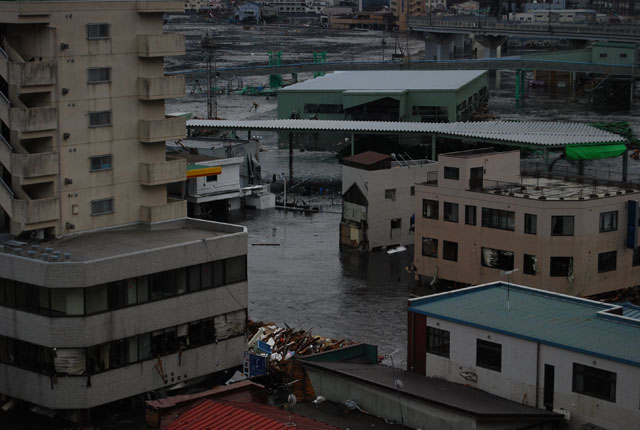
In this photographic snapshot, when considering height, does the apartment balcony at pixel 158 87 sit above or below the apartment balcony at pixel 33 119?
above

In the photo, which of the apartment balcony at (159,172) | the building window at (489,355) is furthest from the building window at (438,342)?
the apartment balcony at (159,172)

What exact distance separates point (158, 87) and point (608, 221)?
14369 millimetres

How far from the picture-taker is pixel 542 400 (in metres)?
23.9

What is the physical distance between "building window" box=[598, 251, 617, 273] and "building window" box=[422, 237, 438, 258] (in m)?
5.36

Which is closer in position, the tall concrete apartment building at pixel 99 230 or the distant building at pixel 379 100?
the tall concrete apartment building at pixel 99 230

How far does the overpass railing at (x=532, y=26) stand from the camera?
4756 inches

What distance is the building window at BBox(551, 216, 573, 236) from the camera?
119ft

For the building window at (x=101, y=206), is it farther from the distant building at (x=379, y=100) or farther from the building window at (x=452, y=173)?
the distant building at (x=379, y=100)

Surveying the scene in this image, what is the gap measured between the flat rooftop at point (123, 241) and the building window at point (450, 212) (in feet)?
33.6

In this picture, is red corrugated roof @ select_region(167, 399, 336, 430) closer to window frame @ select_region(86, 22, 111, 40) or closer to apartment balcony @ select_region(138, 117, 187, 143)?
apartment balcony @ select_region(138, 117, 187, 143)

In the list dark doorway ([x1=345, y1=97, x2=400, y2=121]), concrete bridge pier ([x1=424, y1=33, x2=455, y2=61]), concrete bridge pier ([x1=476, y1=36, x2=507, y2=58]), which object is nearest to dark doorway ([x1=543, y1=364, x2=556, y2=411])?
dark doorway ([x1=345, y1=97, x2=400, y2=121])

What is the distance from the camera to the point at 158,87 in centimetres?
3042

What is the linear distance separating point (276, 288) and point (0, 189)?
13.1 metres

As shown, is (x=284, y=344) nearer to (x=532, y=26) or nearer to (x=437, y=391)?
(x=437, y=391)
